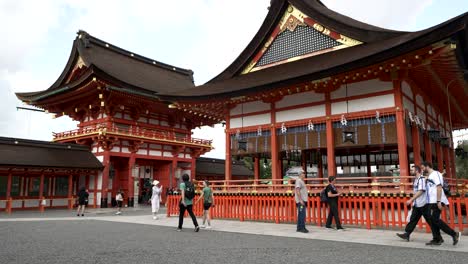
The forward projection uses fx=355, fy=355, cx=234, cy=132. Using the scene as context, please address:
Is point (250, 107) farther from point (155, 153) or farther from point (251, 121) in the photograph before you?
point (155, 153)

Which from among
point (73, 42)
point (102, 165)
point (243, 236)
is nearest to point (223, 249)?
point (243, 236)

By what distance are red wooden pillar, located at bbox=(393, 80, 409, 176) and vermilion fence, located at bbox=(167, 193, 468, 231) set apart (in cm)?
149

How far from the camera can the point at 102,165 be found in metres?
24.9

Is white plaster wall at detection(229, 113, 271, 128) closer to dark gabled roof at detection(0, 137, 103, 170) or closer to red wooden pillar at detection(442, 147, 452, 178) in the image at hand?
red wooden pillar at detection(442, 147, 452, 178)

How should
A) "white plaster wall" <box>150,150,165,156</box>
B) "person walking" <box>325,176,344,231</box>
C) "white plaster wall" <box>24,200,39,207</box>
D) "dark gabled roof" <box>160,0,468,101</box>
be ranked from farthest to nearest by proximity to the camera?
"white plaster wall" <box>150,150,165,156</box>, "white plaster wall" <box>24,200,39,207</box>, "person walking" <box>325,176,344,231</box>, "dark gabled roof" <box>160,0,468,101</box>

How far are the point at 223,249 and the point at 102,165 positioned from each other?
2000cm

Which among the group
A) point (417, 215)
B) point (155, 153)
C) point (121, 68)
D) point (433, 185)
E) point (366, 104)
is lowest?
point (417, 215)

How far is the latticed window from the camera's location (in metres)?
14.8

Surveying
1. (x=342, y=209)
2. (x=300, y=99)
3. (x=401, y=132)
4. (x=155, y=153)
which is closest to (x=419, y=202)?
(x=342, y=209)

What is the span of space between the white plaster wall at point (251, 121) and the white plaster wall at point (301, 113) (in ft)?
1.79

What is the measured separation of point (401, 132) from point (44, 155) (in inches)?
827

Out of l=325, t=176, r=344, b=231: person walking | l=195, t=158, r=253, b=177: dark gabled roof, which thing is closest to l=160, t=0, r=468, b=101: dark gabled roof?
l=325, t=176, r=344, b=231: person walking

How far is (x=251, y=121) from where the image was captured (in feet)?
50.2

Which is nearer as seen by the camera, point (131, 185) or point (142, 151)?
point (131, 185)
